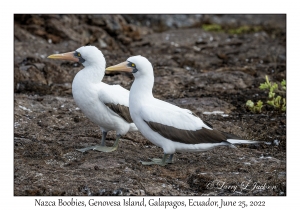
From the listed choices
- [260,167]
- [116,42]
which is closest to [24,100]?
[260,167]

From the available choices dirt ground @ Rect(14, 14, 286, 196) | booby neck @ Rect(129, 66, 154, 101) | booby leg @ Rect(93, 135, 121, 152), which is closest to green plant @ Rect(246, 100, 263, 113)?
dirt ground @ Rect(14, 14, 286, 196)

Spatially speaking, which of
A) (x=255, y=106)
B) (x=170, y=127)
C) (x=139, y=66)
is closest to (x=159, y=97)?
(x=255, y=106)

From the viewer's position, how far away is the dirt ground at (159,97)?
6.38 m

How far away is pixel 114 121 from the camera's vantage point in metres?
7.51

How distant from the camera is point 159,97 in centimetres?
1055

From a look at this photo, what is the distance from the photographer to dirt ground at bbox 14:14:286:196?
638cm

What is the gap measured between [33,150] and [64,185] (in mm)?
1438

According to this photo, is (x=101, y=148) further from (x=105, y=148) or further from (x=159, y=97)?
(x=159, y=97)

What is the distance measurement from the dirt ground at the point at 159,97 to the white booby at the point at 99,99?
389mm

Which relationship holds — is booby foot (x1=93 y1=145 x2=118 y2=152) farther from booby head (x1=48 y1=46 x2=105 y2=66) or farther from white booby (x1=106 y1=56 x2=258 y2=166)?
booby head (x1=48 y1=46 x2=105 y2=66)

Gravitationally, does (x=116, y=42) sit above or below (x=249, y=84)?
above

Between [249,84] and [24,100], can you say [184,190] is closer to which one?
[24,100]

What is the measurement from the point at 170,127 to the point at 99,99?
122cm

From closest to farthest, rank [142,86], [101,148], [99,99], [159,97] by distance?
[142,86] < [99,99] < [101,148] < [159,97]
